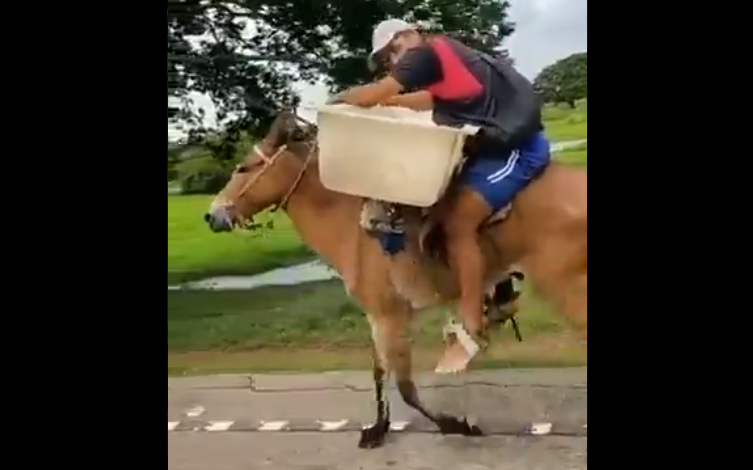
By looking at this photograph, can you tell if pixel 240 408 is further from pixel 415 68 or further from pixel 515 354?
pixel 415 68

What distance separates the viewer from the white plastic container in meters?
1.98

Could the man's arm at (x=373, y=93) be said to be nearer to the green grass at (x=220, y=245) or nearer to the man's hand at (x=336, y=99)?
the man's hand at (x=336, y=99)

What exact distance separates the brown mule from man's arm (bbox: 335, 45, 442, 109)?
135mm

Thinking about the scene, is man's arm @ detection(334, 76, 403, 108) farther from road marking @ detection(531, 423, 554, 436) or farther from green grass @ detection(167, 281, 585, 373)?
road marking @ detection(531, 423, 554, 436)

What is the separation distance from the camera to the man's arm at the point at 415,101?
2.00 m

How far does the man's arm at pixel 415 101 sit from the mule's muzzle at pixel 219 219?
0.39 metres

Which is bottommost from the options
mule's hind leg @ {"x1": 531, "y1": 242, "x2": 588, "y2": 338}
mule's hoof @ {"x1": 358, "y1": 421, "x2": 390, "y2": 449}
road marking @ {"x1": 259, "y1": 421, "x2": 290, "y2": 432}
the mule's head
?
mule's hoof @ {"x1": 358, "y1": 421, "x2": 390, "y2": 449}

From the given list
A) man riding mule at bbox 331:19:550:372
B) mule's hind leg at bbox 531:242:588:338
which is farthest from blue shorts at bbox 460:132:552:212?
mule's hind leg at bbox 531:242:588:338

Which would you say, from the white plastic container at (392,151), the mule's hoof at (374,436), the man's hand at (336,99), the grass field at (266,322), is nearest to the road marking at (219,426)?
the grass field at (266,322)
